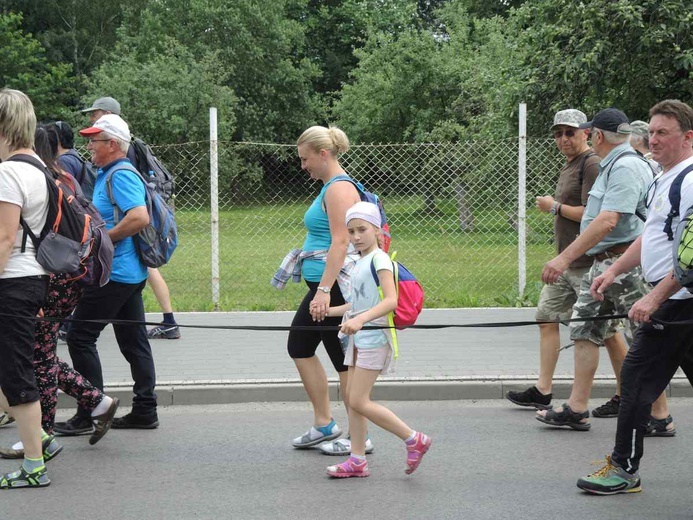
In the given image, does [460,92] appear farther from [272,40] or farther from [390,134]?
[272,40]

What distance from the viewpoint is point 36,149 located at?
5590 millimetres

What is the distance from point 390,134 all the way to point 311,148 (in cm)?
2250

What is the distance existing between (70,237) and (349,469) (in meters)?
1.91

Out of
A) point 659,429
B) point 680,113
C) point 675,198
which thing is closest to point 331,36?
point 659,429

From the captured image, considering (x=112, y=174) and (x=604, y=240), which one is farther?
(x=604, y=240)

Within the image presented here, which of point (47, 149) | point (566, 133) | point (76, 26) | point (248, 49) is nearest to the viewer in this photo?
point (47, 149)

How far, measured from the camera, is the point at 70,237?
5246 mm

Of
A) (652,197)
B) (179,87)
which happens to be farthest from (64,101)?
(652,197)

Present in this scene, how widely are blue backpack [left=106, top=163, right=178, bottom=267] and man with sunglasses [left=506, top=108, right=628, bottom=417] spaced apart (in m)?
2.43

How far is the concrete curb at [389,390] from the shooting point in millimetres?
7207

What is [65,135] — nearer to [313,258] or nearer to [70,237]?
[70,237]

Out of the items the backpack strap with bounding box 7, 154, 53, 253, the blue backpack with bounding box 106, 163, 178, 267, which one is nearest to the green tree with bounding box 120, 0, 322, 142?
the blue backpack with bounding box 106, 163, 178, 267

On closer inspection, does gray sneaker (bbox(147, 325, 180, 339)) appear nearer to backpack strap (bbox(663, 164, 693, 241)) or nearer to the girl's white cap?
the girl's white cap

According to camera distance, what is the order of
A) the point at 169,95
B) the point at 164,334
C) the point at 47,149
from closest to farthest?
the point at 47,149 < the point at 164,334 < the point at 169,95
